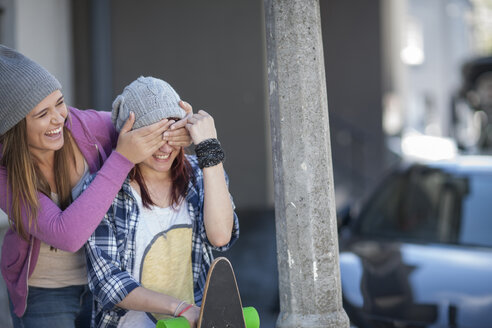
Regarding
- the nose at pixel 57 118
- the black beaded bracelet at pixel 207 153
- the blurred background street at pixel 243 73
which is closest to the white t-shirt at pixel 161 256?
the black beaded bracelet at pixel 207 153

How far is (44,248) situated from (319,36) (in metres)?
1.15

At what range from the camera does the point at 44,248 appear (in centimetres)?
235

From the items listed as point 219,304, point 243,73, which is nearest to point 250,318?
point 219,304

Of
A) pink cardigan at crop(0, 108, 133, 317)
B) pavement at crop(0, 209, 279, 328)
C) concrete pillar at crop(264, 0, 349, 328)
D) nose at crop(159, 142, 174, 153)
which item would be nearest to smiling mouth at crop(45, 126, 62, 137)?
pink cardigan at crop(0, 108, 133, 317)

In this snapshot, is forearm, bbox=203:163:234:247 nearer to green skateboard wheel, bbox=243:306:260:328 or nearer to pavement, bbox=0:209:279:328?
green skateboard wheel, bbox=243:306:260:328

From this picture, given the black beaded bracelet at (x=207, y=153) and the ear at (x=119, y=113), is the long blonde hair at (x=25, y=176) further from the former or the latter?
the black beaded bracelet at (x=207, y=153)

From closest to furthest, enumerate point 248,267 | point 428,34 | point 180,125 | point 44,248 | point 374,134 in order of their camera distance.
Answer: point 180,125
point 44,248
point 248,267
point 374,134
point 428,34

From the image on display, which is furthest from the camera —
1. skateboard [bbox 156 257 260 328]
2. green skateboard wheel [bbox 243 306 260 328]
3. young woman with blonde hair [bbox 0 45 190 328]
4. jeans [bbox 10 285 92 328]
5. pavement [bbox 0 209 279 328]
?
pavement [bbox 0 209 279 328]

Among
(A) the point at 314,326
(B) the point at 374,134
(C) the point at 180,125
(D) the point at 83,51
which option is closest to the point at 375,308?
(A) the point at 314,326

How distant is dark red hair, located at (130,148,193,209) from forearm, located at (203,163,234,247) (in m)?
0.13

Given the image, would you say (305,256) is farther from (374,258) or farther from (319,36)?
(374,258)

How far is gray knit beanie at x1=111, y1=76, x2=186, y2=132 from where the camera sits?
213cm

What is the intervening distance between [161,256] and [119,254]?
128 mm

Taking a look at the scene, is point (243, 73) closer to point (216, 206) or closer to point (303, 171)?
point (216, 206)
